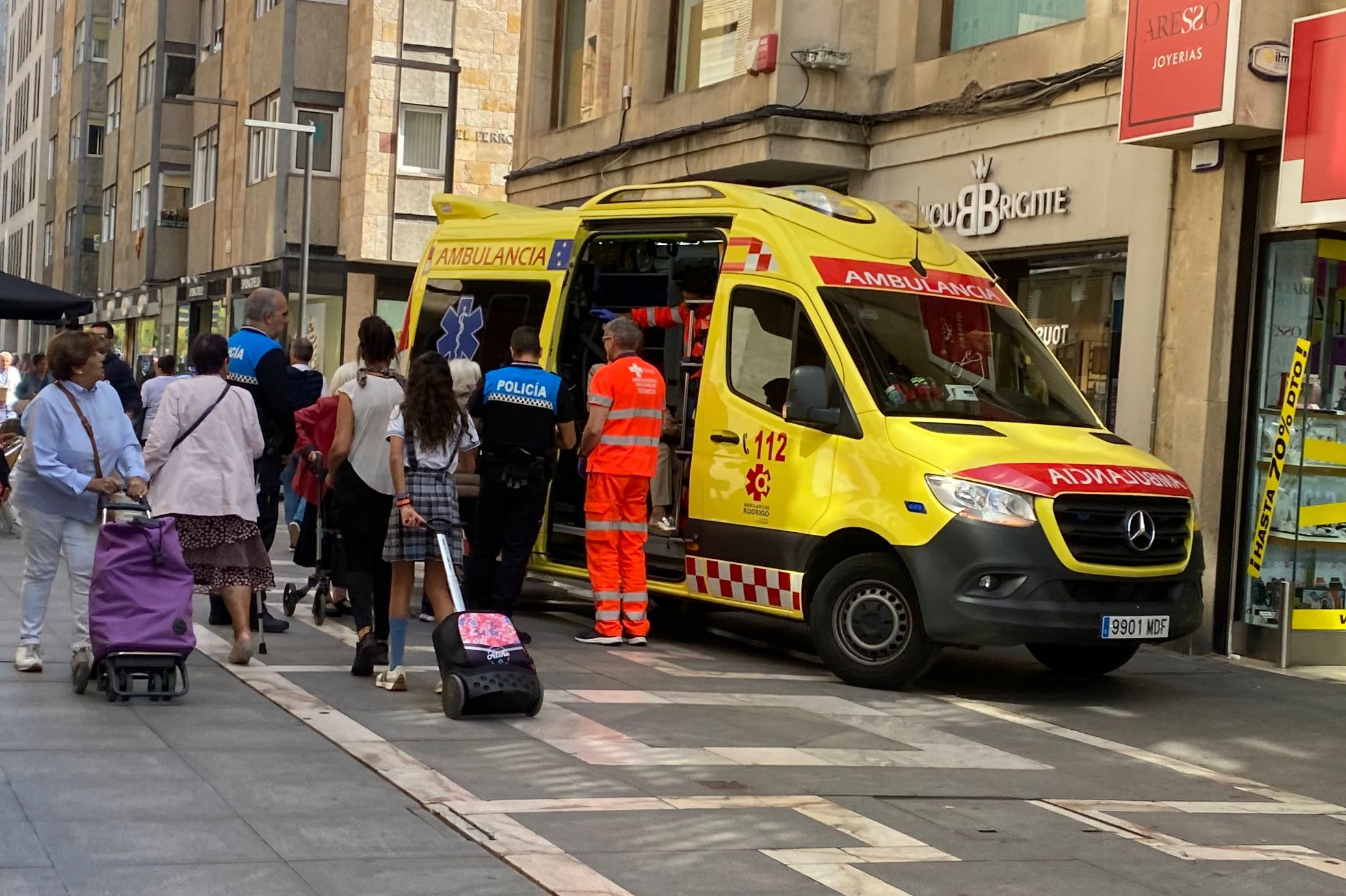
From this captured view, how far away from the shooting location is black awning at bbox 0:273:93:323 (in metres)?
16.9

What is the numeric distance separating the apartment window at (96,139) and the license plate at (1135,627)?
51731 millimetres

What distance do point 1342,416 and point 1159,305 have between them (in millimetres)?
1455

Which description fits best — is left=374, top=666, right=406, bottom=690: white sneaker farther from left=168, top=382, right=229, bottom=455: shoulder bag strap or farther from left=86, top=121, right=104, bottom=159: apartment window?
left=86, top=121, right=104, bottom=159: apartment window

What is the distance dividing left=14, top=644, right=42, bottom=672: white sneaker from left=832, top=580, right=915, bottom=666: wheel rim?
4.19 meters

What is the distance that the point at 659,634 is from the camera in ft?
39.6

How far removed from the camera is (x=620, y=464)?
10867 mm

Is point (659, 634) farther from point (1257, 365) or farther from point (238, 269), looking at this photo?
point (238, 269)

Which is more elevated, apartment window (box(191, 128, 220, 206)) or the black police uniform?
apartment window (box(191, 128, 220, 206))

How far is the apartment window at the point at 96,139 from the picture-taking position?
56.6 m

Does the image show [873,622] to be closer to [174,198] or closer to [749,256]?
[749,256]

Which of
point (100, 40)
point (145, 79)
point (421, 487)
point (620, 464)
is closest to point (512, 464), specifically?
point (620, 464)

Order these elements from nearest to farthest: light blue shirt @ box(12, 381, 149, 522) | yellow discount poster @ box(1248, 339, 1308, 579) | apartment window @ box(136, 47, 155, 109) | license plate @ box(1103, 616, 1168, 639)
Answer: light blue shirt @ box(12, 381, 149, 522) → license plate @ box(1103, 616, 1168, 639) → yellow discount poster @ box(1248, 339, 1308, 579) → apartment window @ box(136, 47, 155, 109)

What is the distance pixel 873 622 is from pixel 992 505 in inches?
40.4

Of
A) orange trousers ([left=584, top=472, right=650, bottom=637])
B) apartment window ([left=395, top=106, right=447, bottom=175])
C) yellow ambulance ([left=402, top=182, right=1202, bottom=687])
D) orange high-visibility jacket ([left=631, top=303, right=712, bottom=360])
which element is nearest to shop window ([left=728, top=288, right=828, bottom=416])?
yellow ambulance ([left=402, top=182, right=1202, bottom=687])
